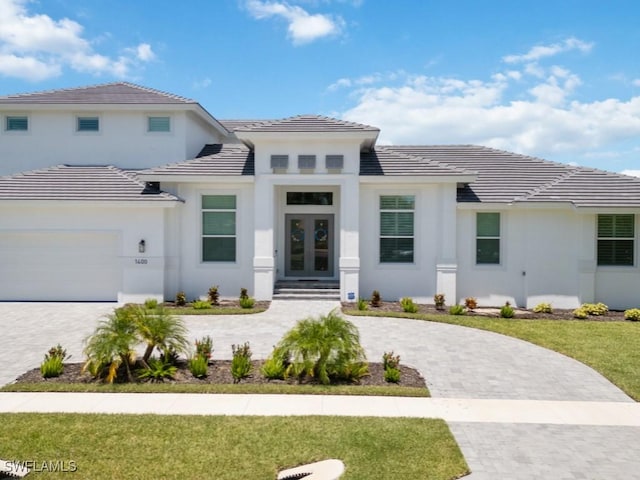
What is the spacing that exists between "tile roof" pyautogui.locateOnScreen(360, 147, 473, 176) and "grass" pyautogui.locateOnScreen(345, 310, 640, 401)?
5196 mm

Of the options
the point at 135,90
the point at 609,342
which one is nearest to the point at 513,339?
the point at 609,342

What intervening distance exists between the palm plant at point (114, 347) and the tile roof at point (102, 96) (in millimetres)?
12953

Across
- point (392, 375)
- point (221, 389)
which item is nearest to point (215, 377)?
point (221, 389)

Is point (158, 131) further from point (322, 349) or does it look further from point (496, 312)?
point (496, 312)

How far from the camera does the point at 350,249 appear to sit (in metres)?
16.6

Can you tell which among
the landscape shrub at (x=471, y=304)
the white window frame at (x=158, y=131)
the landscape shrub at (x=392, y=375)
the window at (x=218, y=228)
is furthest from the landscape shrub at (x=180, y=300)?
the landscape shrub at (x=471, y=304)

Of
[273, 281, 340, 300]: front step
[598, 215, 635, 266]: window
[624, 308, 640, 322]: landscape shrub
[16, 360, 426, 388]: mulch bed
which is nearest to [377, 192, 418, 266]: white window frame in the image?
[273, 281, 340, 300]: front step

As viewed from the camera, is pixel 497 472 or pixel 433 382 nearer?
pixel 497 472

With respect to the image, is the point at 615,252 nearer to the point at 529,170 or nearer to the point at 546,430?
the point at 529,170

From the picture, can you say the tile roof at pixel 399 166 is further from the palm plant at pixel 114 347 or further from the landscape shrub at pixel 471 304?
the palm plant at pixel 114 347

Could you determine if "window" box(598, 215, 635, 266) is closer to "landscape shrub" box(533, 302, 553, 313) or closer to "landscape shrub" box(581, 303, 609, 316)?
"landscape shrub" box(581, 303, 609, 316)

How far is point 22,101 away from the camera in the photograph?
64.3 ft

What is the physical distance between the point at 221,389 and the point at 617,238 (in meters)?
15.4

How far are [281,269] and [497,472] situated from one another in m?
14.0
